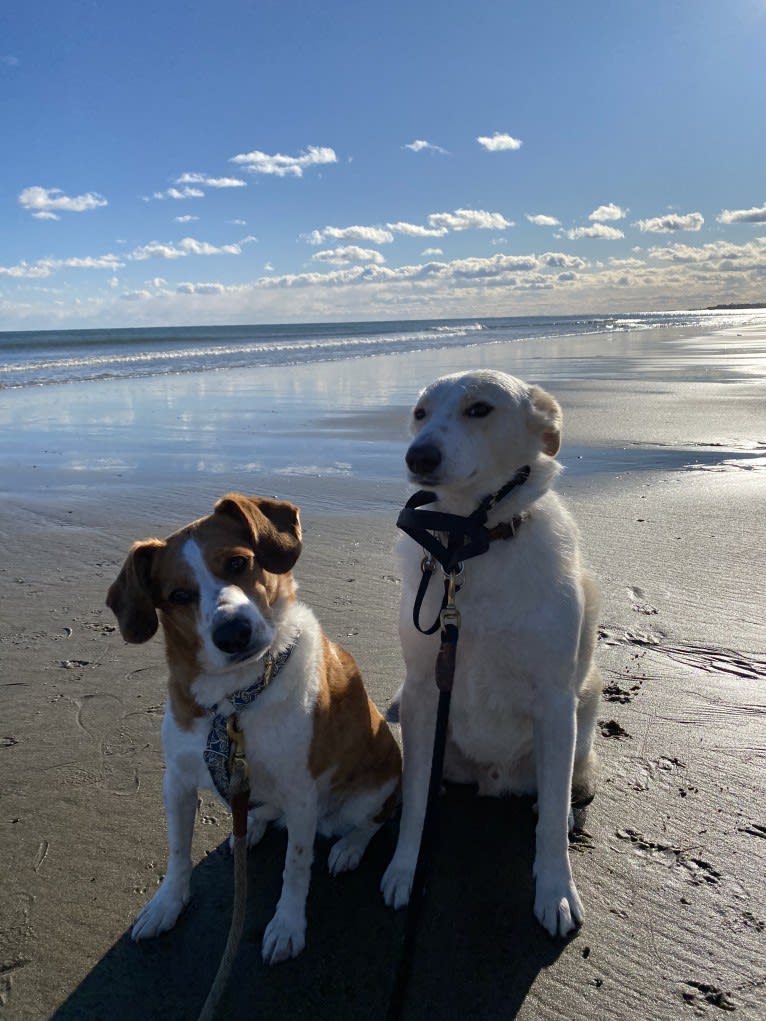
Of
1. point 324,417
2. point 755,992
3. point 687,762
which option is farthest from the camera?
point 324,417

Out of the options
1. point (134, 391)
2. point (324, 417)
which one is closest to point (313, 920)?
point (324, 417)

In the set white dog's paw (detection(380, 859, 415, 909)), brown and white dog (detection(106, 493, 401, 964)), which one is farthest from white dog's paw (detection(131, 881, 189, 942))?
white dog's paw (detection(380, 859, 415, 909))

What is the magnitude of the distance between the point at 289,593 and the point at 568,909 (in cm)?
158

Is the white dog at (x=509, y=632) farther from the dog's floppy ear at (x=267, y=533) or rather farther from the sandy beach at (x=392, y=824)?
the dog's floppy ear at (x=267, y=533)

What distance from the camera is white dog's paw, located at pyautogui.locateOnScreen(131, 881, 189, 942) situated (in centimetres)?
265

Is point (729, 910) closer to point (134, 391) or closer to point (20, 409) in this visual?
point (20, 409)

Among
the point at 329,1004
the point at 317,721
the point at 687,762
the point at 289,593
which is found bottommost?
the point at 329,1004

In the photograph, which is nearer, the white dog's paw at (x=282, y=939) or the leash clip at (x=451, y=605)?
the white dog's paw at (x=282, y=939)

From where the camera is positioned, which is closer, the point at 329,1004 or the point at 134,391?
the point at 329,1004

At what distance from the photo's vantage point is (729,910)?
2.66 m

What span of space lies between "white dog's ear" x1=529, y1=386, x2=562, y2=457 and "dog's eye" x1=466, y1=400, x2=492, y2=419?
19 cm

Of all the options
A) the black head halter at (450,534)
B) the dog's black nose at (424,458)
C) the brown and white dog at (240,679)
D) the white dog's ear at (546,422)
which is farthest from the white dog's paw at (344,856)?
the white dog's ear at (546,422)

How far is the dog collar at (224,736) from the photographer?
2.59 metres

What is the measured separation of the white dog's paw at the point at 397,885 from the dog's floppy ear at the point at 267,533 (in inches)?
51.3
